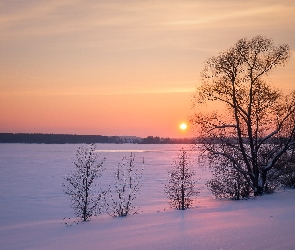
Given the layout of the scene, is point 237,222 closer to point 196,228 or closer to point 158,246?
point 196,228

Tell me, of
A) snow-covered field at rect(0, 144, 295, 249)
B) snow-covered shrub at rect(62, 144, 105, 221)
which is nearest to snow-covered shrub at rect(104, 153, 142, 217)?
snow-covered shrub at rect(62, 144, 105, 221)

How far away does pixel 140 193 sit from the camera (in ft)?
105

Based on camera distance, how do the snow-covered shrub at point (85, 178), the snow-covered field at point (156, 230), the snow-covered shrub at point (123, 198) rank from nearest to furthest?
the snow-covered field at point (156, 230) → the snow-covered shrub at point (85, 178) → the snow-covered shrub at point (123, 198)

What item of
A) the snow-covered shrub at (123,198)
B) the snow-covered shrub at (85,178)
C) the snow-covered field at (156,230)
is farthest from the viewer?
the snow-covered shrub at (123,198)

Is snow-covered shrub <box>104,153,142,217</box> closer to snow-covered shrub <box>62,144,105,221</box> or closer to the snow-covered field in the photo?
snow-covered shrub <box>62,144,105,221</box>

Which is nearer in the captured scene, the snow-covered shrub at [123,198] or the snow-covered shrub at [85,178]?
the snow-covered shrub at [85,178]

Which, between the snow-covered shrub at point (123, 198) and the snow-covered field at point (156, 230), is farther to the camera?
the snow-covered shrub at point (123, 198)

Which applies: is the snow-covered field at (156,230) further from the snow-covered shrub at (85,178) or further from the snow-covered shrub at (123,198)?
the snow-covered shrub at (123,198)

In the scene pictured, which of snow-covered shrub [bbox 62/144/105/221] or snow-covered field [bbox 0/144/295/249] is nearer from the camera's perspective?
snow-covered field [bbox 0/144/295/249]

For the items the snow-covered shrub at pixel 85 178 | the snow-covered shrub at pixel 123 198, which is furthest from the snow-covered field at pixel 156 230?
the snow-covered shrub at pixel 123 198

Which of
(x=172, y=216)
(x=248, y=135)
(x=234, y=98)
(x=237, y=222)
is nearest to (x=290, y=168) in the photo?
(x=248, y=135)

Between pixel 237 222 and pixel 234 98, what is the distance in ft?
34.7

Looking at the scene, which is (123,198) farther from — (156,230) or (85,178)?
(156,230)

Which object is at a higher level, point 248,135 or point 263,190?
point 248,135
